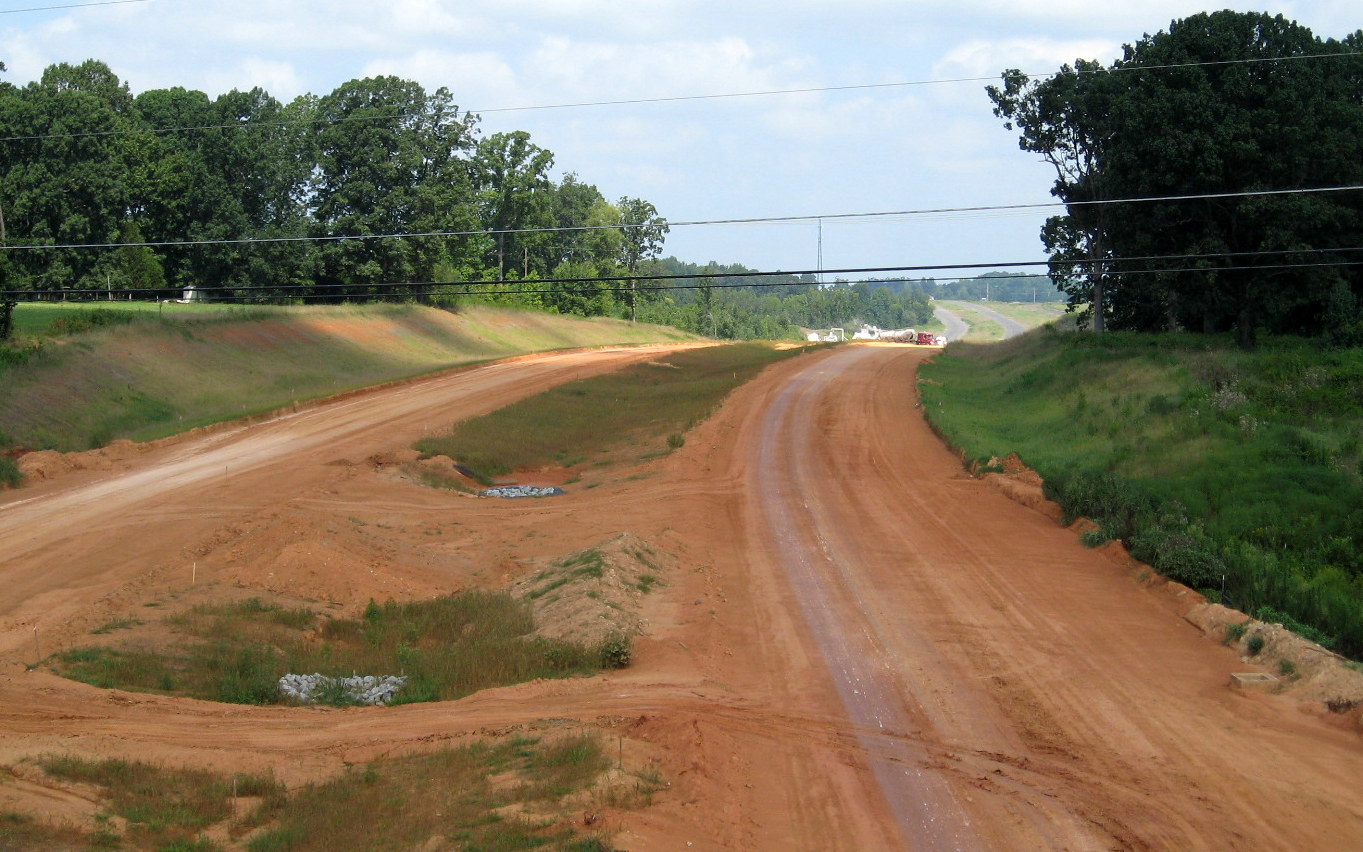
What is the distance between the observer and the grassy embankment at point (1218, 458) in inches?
727

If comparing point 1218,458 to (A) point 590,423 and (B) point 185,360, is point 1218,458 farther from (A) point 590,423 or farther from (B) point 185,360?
(B) point 185,360

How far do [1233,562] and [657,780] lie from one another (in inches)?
487

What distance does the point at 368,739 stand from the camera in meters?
12.3

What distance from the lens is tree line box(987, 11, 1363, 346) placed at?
38594 millimetres

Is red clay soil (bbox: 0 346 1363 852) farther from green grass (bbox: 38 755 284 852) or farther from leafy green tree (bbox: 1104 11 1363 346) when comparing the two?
leafy green tree (bbox: 1104 11 1363 346)

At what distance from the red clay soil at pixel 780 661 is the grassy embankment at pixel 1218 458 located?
51.4 inches

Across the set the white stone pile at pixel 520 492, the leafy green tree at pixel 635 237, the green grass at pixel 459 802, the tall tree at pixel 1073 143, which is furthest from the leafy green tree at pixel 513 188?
the green grass at pixel 459 802

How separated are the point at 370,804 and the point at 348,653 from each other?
22.0 ft

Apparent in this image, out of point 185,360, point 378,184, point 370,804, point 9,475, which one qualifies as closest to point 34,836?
point 370,804

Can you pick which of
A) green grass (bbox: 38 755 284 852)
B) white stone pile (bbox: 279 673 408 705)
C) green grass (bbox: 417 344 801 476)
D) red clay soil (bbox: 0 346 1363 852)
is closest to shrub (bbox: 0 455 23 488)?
red clay soil (bbox: 0 346 1363 852)

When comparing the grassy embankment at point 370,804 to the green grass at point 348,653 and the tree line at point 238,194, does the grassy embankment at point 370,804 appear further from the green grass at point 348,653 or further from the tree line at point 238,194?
the tree line at point 238,194

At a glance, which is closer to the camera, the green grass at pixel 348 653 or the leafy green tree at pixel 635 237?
the green grass at pixel 348 653

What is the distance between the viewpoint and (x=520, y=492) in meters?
29.3

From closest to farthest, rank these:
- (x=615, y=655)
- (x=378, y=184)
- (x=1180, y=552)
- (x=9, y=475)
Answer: (x=615, y=655) < (x=1180, y=552) < (x=9, y=475) < (x=378, y=184)
